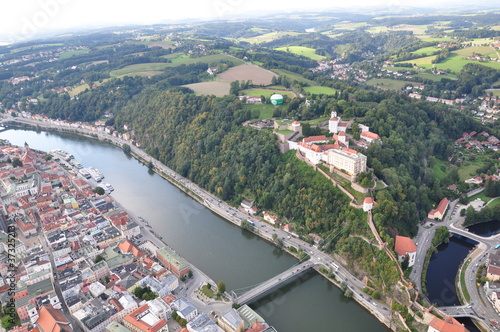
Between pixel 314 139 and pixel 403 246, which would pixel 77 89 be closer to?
pixel 314 139

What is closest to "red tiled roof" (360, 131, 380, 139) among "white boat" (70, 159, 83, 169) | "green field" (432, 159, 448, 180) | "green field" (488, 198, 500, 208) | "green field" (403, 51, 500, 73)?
"green field" (432, 159, 448, 180)

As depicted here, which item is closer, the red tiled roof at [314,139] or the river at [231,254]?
the river at [231,254]

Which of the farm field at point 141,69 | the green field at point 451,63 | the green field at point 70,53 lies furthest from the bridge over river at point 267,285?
the green field at point 70,53

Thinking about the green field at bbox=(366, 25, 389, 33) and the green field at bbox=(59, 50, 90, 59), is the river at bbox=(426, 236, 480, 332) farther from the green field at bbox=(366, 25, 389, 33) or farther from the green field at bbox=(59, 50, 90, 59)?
the green field at bbox=(366, 25, 389, 33)

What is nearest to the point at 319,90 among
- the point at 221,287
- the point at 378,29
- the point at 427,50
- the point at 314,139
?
the point at 314,139

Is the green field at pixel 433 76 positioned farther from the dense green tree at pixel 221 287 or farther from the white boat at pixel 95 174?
the dense green tree at pixel 221 287

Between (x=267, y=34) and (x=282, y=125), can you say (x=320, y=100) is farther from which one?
(x=267, y=34)
